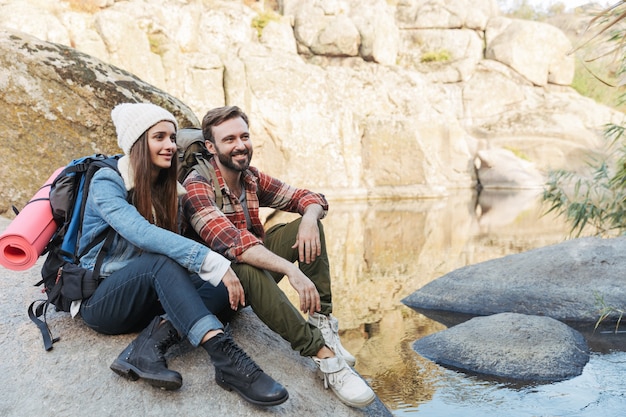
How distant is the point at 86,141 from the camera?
5.68m

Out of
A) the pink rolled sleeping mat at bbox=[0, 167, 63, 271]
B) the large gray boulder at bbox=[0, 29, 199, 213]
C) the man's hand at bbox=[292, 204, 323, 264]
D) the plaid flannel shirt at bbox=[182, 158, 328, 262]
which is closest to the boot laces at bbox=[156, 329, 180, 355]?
the plaid flannel shirt at bbox=[182, 158, 328, 262]

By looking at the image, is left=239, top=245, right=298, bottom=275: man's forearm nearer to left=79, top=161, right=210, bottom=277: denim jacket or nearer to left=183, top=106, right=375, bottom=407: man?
left=183, top=106, right=375, bottom=407: man

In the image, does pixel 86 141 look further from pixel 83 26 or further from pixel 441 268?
pixel 83 26

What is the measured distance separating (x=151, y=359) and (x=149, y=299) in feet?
0.82

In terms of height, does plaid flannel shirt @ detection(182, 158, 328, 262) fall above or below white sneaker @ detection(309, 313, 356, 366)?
above

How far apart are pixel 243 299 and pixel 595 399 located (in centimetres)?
229

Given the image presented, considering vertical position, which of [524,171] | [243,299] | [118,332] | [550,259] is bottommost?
[524,171]

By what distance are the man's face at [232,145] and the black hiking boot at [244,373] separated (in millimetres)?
1018

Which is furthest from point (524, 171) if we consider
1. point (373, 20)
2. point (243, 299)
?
point (243, 299)

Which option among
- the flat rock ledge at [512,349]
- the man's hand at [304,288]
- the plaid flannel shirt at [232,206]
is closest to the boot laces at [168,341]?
the plaid flannel shirt at [232,206]

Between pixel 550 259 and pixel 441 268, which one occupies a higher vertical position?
pixel 550 259

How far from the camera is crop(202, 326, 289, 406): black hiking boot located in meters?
2.55

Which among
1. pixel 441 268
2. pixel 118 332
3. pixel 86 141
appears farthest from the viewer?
pixel 441 268

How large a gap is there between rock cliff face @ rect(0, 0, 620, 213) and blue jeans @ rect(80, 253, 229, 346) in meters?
3.28
